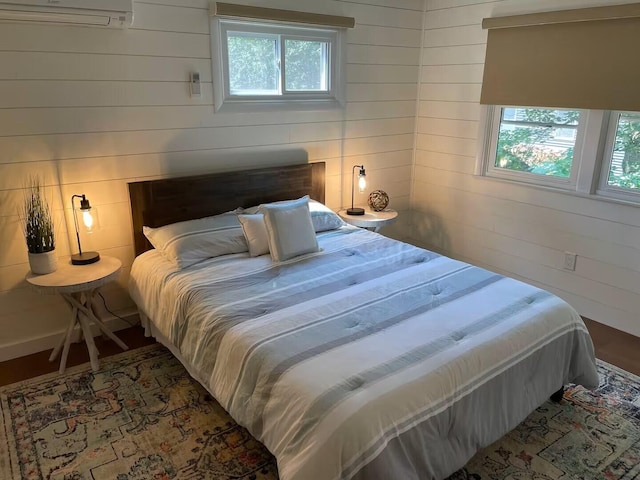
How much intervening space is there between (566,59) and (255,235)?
7.60 ft

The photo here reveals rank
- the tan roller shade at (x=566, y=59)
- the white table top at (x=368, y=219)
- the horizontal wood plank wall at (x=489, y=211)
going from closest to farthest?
the tan roller shade at (x=566, y=59) < the horizontal wood plank wall at (x=489, y=211) < the white table top at (x=368, y=219)

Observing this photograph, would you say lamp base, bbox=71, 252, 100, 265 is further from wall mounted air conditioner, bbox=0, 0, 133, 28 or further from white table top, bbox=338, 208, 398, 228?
white table top, bbox=338, 208, 398, 228

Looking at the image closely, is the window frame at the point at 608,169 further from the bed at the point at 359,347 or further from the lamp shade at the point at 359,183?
the lamp shade at the point at 359,183

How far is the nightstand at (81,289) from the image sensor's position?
255 centimetres

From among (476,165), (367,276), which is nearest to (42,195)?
(367,276)

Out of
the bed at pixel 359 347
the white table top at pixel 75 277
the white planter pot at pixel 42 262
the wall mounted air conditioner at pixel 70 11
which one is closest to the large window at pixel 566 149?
the bed at pixel 359 347

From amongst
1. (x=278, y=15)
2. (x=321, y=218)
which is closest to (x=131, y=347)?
(x=321, y=218)

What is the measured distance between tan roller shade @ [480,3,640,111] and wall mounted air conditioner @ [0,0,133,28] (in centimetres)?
250

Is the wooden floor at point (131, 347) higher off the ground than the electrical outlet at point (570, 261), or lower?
lower

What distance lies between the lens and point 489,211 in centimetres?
391

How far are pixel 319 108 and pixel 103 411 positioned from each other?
2512 millimetres

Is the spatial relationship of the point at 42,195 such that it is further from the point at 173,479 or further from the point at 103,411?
the point at 173,479

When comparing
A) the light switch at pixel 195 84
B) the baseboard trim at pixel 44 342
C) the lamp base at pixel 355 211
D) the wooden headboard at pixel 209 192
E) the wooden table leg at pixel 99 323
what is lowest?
the baseboard trim at pixel 44 342

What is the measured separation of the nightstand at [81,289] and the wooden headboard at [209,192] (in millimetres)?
356
